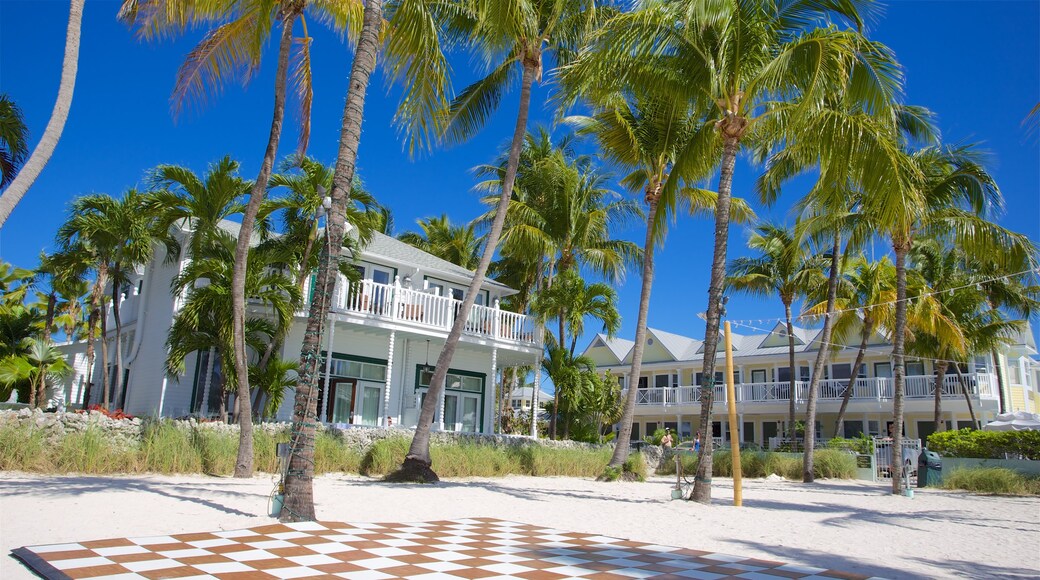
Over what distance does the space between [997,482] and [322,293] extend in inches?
735

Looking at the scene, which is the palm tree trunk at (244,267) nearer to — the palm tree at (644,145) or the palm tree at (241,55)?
the palm tree at (241,55)

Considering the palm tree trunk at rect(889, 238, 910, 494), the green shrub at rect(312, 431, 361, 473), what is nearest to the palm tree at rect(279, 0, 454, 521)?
the green shrub at rect(312, 431, 361, 473)

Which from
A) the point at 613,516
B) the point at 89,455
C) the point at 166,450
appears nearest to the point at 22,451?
the point at 89,455

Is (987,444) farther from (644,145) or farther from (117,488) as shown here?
(117,488)

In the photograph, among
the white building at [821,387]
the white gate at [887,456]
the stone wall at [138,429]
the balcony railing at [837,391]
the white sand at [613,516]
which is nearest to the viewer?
the white sand at [613,516]

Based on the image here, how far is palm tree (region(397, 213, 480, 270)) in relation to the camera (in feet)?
108

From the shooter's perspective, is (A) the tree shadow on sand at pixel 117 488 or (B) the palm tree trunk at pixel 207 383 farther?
(B) the palm tree trunk at pixel 207 383

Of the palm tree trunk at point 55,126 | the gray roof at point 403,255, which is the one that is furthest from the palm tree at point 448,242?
the palm tree trunk at point 55,126

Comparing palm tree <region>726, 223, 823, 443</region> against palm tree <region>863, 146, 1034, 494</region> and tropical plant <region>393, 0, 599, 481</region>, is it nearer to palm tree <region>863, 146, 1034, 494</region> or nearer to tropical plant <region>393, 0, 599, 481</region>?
palm tree <region>863, 146, 1034, 494</region>

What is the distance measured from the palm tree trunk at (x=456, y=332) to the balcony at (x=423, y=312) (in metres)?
3.22

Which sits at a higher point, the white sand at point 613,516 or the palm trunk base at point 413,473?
the palm trunk base at point 413,473

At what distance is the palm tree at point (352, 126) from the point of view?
854cm

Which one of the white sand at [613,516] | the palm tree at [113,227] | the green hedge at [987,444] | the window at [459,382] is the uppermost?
the palm tree at [113,227]

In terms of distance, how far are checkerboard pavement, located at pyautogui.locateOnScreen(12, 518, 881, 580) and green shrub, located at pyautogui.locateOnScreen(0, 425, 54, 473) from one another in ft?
22.6
